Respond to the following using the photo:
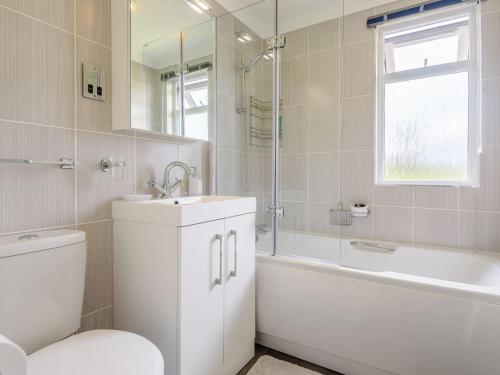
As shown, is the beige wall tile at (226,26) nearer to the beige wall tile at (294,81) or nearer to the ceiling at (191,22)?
the ceiling at (191,22)

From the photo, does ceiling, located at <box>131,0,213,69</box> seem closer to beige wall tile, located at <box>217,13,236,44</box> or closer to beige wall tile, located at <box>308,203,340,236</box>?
beige wall tile, located at <box>217,13,236,44</box>

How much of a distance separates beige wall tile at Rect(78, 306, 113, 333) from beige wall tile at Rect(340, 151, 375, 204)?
195 cm

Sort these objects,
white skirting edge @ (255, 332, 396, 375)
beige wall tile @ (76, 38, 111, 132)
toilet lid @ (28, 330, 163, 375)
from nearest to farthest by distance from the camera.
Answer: toilet lid @ (28, 330, 163, 375) < beige wall tile @ (76, 38, 111, 132) < white skirting edge @ (255, 332, 396, 375)

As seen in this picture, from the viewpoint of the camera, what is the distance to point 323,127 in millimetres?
2084

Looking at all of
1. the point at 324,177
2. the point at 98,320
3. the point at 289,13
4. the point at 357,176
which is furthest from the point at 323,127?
the point at 98,320

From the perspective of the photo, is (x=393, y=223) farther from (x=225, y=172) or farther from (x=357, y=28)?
(x=357, y=28)

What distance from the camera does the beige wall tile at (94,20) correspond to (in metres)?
1.38

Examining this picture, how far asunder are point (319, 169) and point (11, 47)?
1.79 meters

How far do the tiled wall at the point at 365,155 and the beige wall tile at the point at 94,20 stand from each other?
3.48 ft

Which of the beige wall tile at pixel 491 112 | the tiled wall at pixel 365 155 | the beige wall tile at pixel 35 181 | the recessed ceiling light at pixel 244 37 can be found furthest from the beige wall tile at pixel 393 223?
the beige wall tile at pixel 35 181

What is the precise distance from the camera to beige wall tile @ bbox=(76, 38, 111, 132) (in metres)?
1.37

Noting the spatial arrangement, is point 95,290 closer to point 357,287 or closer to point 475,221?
point 357,287

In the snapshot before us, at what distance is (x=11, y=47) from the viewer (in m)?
1.14

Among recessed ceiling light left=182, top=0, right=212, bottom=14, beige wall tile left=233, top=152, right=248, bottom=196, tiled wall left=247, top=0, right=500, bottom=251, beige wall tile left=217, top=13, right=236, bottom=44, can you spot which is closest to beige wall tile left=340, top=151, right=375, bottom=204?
tiled wall left=247, top=0, right=500, bottom=251
